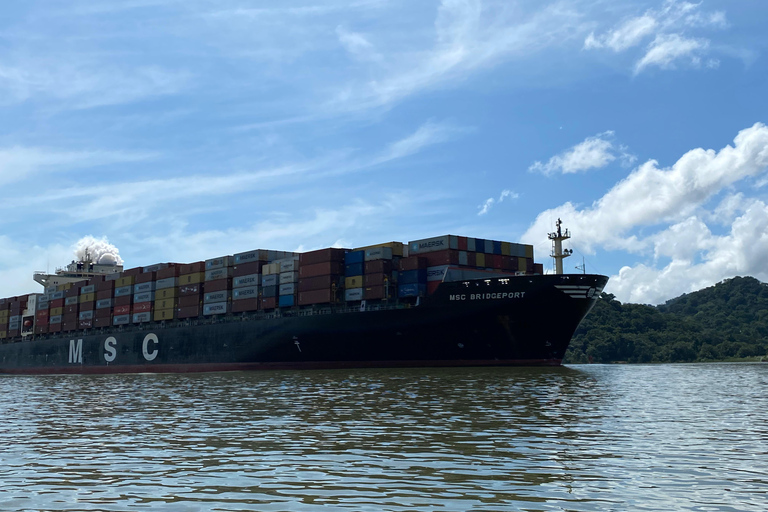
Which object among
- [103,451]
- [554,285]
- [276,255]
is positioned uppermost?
[276,255]

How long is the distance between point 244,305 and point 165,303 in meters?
13.3

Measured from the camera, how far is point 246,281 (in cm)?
6450

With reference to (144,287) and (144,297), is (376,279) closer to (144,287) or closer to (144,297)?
(144,297)

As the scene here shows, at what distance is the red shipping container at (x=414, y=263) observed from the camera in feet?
174

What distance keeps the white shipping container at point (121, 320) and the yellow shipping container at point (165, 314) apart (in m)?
5.98

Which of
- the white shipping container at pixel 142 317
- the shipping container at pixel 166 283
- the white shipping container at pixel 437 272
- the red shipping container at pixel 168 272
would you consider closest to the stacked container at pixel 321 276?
the white shipping container at pixel 437 272

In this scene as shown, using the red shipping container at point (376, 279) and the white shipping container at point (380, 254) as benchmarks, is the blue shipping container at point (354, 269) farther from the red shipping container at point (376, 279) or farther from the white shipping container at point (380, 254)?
the white shipping container at point (380, 254)

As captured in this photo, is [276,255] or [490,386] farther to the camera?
[276,255]

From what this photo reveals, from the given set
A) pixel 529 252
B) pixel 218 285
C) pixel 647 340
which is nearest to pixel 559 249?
pixel 529 252

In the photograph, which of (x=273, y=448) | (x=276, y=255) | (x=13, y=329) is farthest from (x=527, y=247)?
(x=13, y=329)

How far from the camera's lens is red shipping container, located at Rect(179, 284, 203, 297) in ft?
226

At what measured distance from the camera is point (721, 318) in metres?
194

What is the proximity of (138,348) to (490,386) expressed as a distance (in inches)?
2104

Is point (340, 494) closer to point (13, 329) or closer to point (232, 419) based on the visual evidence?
point (232, 419)
